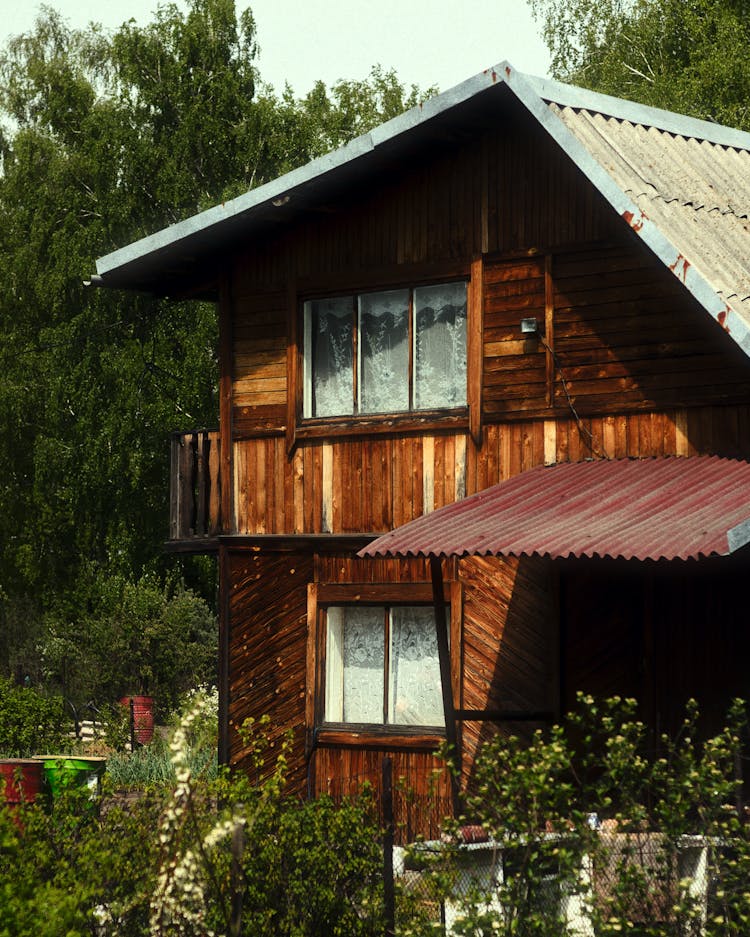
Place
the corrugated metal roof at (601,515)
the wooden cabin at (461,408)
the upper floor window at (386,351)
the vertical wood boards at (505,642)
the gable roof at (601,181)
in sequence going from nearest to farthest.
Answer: the corrugated metal roof at (601,515)
the gable roof at (601,181)
the wooden cabin at (461,408)
the vertical wood boards at (505,642)
the upper floor window at (386,351)

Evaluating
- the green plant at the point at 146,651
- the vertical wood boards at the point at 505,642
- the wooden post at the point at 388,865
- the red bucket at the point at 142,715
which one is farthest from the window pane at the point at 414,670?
the green plant at the point at 146,651

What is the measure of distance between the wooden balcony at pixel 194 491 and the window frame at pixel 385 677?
4.91 feet

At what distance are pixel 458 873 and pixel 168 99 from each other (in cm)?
2926

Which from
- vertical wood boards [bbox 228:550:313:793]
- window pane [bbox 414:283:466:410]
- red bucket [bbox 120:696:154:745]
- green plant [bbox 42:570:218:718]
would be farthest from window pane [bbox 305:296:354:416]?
green plant [bbox 42:570:218:718]

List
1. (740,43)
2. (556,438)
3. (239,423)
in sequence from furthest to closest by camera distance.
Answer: (740,43), (239,423), (556,438)

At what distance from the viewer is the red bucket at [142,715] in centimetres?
2550

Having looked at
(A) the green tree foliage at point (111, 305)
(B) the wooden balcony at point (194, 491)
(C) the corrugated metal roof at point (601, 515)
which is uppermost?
(A) the green tree foliage at point (111, 305)

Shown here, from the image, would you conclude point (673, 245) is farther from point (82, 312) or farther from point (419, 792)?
point (82, 312)

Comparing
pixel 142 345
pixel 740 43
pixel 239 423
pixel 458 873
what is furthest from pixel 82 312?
pixel 458 873

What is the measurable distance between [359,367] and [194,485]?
2.36 metres

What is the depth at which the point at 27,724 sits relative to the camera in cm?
2062

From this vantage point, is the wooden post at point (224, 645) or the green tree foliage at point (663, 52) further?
the green tree foliage at point (663, 52)

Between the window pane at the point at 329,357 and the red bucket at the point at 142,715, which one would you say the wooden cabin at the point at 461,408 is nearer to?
the window pane at the point at 329,357

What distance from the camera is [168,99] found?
3606 cm
